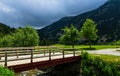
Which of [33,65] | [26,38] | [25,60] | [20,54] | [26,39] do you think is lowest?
[33,65]

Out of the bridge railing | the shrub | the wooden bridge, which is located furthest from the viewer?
the shrub

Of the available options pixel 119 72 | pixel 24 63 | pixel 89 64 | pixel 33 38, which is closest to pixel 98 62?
pixel 89 64

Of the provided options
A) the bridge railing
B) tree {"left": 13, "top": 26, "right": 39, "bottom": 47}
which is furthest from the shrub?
tree {"left": 13, "top": 26, "right": 39, "bottom": 47}

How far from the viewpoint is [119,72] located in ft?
111

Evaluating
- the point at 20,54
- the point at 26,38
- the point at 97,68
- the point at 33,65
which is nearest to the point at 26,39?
the point at 26,38

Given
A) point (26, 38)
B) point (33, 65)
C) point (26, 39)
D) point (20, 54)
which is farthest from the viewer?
point (26, 38)

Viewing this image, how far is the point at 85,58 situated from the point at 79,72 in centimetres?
249

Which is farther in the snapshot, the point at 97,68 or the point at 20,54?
the point at 97,68

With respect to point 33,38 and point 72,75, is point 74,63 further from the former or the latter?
point 33,38

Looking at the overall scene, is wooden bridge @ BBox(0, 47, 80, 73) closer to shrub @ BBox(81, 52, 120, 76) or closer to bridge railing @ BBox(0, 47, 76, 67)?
bridge railing @ BBox(0, 47, 76, 67)

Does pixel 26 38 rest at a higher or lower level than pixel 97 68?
higher

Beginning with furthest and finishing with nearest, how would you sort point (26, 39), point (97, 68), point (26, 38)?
point (26, 38) < point (26, 39) < point (97, 68)

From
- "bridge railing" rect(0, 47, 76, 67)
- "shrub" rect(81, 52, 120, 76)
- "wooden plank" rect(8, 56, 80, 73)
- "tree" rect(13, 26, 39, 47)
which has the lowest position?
"shrub" rect(81, 52, 120, 76)

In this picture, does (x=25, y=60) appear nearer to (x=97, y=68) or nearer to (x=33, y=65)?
(x=33, y=65)
